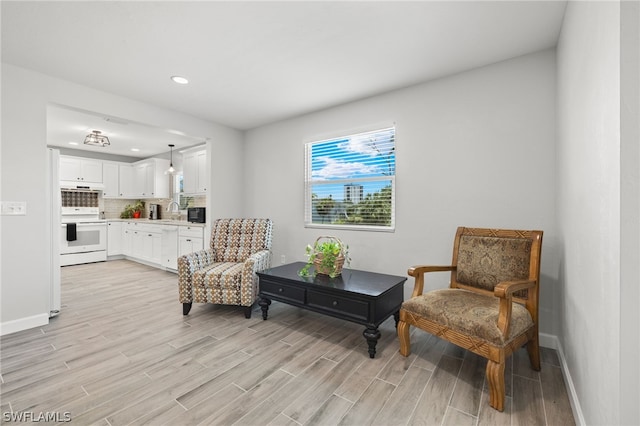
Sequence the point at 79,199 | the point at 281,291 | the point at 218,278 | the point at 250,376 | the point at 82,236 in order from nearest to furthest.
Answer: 1. the point at 250,376
2. the point at 281,291
3. the point at 218,278
4. the point at 82,236
5. the point at 79,199

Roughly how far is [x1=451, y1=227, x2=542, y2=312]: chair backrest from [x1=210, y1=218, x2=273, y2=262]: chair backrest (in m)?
2.21

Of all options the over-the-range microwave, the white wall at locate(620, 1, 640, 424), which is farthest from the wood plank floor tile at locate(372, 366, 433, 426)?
the over-the-range microwave

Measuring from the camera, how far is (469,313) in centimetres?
184

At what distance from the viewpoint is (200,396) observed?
5.69 feet

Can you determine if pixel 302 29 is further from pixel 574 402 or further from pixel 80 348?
pixel 80 348

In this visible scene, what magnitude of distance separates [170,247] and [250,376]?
3.82 m

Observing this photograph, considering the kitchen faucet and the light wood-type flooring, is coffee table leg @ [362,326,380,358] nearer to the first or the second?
the light wood-type flooring

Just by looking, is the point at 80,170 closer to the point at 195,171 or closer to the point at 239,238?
the point at 195,171

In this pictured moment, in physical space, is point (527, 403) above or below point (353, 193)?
below

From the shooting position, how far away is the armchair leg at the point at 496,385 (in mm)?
1617

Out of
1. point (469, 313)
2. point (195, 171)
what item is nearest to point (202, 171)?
point (195, 171)

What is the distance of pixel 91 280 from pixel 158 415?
13.2 feet

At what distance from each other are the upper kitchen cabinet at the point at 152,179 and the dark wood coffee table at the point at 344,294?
181 inches

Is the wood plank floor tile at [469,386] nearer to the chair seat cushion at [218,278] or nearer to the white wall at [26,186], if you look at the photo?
the chair seat cushion at [218,278]
